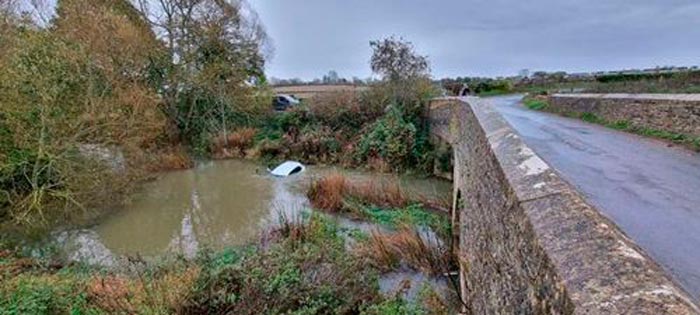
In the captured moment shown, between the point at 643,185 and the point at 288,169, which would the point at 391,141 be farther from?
the point at 643,185

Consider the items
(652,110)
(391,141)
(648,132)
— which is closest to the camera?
(648,132)

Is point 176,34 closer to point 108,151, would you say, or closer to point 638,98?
point 108,151

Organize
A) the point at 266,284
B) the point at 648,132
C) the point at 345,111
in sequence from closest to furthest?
1. the point at 266,284
2. the point at 648,132
3. the point at 345,111

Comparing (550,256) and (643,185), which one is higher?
(550,256)

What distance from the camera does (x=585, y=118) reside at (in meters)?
15.3

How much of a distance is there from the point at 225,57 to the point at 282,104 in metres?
8.31

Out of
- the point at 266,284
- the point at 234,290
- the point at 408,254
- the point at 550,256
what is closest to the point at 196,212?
the point at 408,254

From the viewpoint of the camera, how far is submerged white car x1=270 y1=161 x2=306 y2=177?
20266 millimetres

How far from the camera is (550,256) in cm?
230

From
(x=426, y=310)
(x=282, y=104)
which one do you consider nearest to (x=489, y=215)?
(x=426, y=310)

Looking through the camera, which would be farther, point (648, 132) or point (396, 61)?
point (396, 61)

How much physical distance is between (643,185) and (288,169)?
15936mm

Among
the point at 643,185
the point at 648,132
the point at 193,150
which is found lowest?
the point at 193,150

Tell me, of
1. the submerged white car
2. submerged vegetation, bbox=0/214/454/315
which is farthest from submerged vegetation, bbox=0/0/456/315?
the submerged white car
